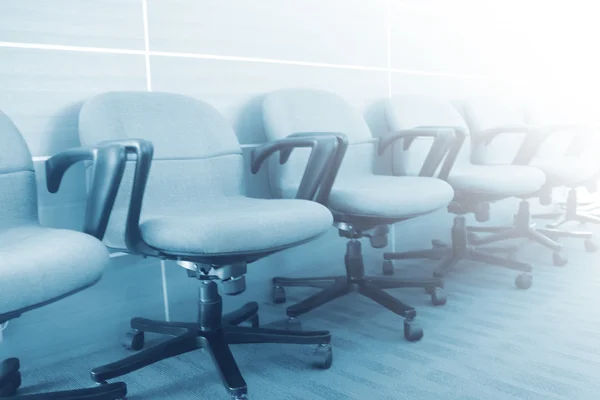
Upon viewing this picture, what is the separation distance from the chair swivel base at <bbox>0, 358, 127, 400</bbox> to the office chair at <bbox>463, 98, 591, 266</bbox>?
2126 mm

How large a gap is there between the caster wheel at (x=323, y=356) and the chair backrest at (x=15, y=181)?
904 mm

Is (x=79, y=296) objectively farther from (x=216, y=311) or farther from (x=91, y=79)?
(x=91, y=79)

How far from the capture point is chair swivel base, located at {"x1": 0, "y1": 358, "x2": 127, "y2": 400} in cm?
131

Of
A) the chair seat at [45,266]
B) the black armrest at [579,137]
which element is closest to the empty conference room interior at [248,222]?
the chair seat at [45,266]

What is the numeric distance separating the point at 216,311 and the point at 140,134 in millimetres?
614

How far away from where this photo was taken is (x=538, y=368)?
1623 mm

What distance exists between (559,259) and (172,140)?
199 centimetres

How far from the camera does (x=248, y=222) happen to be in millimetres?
1336

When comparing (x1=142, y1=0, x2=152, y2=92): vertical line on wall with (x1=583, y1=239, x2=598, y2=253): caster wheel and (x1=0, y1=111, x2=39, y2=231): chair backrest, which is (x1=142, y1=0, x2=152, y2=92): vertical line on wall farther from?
(x1=583, y1=239, x2=598, y2=253): caster wheel

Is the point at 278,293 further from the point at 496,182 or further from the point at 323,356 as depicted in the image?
the point at 496,182

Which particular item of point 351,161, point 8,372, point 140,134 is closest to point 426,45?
point 351,161

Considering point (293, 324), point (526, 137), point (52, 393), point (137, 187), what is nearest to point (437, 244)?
point (526, 137)

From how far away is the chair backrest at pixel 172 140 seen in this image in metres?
1.66

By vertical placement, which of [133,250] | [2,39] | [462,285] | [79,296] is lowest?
[462,285]
